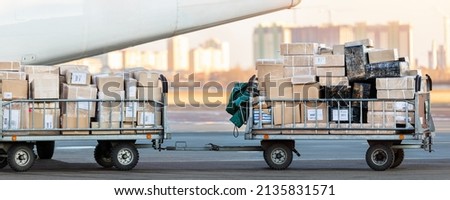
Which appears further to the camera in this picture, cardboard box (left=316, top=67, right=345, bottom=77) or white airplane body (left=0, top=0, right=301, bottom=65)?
white airplane body (left=0, top=0, right=301, bottom=65)

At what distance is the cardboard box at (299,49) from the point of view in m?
15.6

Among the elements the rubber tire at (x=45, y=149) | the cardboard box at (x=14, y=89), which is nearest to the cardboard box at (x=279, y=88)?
the cardboard box at (x=14, y=89)

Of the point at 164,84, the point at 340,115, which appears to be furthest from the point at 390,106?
the point at 164,84

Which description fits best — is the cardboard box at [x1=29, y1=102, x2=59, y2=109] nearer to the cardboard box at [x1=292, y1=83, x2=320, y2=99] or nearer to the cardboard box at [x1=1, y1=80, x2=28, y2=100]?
the cardboard box at [x1=1, y1=80, x2=28, y2=100]

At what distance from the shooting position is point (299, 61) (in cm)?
1563

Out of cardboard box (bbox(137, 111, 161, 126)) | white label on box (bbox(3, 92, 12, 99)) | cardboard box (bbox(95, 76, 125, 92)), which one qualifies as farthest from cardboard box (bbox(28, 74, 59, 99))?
cardboard box (bbox(137, 111, 161, 126))

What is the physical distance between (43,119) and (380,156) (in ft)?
17.0

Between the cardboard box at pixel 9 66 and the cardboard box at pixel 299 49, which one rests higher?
the cardboard box at pixel 299 49

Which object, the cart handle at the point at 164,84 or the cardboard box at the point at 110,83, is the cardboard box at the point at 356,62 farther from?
the cardboard box at the point at 110,83

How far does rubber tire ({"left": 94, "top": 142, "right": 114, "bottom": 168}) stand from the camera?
16.3 metres

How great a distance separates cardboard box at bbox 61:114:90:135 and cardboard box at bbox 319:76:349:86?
3.66 m

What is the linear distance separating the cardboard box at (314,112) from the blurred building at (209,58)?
545 cm

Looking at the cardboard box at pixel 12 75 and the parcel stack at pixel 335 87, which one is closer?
the cardboard box at pixel 12 75
